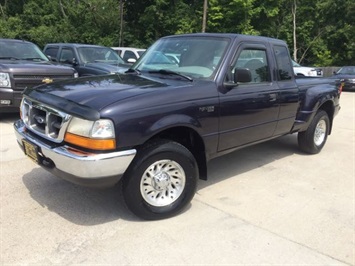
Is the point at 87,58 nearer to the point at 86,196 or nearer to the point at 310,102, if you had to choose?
the point at 310,102

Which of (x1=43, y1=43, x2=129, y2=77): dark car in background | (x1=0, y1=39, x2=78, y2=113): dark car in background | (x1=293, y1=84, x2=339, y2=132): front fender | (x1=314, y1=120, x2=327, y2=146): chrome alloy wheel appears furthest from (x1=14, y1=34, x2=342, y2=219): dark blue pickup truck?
(x1=43, y1=43, x2=129, y2=77): dark car in background

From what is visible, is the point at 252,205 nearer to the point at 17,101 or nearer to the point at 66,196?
the point at 66,196

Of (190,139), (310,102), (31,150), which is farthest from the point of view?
(310,102)

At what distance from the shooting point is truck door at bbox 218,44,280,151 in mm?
4219

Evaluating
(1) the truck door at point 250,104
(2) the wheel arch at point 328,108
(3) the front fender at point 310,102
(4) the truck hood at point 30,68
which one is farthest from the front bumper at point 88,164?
(4) the truck hood at point 30,68

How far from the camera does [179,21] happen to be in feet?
105

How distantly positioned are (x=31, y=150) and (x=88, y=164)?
875 millimetres

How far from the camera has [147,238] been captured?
11.1 ft

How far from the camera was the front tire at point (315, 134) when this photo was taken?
6105 millimetres

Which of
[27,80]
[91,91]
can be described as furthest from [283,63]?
[27,80]

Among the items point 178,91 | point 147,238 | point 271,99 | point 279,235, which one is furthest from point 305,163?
point 147,238

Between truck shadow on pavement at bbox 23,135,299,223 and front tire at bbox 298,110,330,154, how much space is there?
0.99 metres

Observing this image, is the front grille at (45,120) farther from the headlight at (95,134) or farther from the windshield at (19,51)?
the windshield at (19,51)

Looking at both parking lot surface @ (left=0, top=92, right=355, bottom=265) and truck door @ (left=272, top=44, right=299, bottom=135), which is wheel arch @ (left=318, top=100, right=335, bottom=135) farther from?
parking lot surface @ (left=0, top=92, right=355, bottom=265)
